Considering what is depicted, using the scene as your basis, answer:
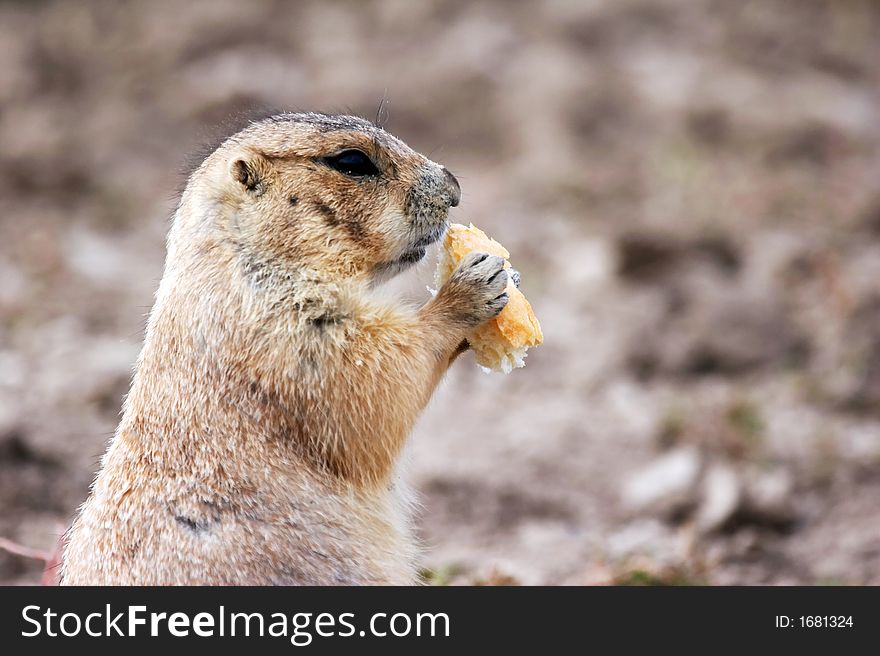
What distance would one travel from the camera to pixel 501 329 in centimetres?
401

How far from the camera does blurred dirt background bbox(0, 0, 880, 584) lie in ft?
18.7

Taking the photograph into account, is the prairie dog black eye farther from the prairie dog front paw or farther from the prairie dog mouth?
the prairie dog front paw

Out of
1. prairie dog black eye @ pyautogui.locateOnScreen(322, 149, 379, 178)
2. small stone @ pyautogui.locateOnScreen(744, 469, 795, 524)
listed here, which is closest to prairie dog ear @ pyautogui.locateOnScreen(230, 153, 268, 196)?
prairie dog black eye @ pyautogui.locateOnScreen(322, 149, 379, 178)

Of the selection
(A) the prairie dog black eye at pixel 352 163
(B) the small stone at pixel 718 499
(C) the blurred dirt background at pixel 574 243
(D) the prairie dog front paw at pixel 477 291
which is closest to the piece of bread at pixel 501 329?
(D) the prairie dog front paw at pixel 477 291

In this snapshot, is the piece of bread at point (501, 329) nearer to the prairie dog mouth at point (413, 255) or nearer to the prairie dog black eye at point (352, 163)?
the prairie dog mouth at point (413, 255)

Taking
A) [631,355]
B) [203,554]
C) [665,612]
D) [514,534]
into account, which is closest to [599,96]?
[631,355]

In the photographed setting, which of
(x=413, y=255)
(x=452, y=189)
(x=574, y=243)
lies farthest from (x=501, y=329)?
(x=574, y=243)

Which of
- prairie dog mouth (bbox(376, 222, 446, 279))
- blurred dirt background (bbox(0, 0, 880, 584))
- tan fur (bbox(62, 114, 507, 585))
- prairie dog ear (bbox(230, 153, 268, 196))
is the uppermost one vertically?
blurred dirt background (bbox(0, 0, 880, 584))

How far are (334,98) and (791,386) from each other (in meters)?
4.96

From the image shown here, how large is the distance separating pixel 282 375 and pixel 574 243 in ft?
17.4

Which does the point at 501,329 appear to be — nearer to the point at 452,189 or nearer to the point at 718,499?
the point at 452,189

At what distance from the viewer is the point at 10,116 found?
9484mm

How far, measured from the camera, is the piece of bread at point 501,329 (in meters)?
4.00

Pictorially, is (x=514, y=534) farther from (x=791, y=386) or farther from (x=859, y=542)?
(x=791, y=386)
